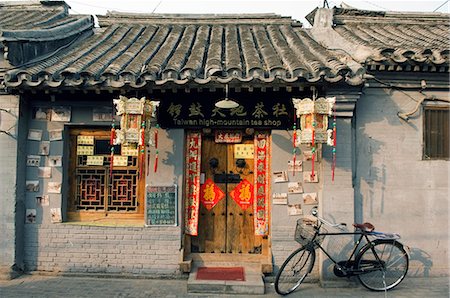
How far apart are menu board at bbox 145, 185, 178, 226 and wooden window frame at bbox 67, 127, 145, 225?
0.97 feet

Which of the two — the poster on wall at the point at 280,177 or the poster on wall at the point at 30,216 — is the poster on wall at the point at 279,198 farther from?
the poster on wall at the point at 30,216

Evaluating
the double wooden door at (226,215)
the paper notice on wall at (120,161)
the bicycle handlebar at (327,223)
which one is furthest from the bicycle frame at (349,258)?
the paper notice on wall at (120,161)

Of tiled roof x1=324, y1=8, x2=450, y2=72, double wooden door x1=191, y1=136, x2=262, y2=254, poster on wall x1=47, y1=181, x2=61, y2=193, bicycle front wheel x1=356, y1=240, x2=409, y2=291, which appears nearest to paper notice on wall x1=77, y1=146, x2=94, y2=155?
poster on wall x1=47, y1=181, x2=61, y2=193

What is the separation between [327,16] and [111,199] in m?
6.70

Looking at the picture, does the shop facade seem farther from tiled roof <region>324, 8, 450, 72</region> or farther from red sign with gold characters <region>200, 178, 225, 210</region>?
tiled roof <region>324, 8, 450, 72</region>

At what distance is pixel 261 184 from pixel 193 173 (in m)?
1.38

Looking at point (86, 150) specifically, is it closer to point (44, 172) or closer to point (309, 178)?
point (44, 172)

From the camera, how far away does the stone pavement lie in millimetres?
5957

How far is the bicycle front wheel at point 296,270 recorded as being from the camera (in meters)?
6.14

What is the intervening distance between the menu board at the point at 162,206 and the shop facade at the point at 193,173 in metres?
0.02

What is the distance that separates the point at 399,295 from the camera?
6.02 metres

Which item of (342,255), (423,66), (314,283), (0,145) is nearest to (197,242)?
(314,283)

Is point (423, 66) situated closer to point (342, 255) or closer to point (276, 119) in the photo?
point (276, 119)

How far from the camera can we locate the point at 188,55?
23.5 feet
